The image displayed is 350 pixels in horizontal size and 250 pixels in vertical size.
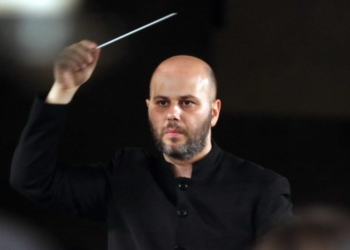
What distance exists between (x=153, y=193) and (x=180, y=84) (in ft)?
0.60

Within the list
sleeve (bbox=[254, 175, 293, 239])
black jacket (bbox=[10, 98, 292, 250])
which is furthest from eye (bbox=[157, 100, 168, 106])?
sleeve (bbox=[254, 175, 293, 239])

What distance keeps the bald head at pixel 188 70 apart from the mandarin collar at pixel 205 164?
87 millimetres

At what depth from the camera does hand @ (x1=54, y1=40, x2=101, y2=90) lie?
27.0 inches

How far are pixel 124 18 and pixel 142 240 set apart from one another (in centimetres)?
37

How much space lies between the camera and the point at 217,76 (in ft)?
2.47

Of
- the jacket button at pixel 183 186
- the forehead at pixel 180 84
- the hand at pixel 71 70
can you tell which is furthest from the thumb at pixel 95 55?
the jacket button at pixel 183 186

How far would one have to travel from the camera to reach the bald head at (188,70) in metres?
0.72

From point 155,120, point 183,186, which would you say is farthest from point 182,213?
point 155,120

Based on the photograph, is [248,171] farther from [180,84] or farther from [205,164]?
[180,84]

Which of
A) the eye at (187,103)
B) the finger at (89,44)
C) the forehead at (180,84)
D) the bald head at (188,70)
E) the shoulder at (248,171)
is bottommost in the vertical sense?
the shoulder at (248,171)

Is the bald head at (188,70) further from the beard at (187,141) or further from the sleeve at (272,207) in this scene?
the sleeve at (272,207)

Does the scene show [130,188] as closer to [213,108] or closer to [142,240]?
[142,240]

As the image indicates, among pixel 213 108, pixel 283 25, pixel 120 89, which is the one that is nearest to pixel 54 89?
pixel 120 89

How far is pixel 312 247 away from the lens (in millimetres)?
669
